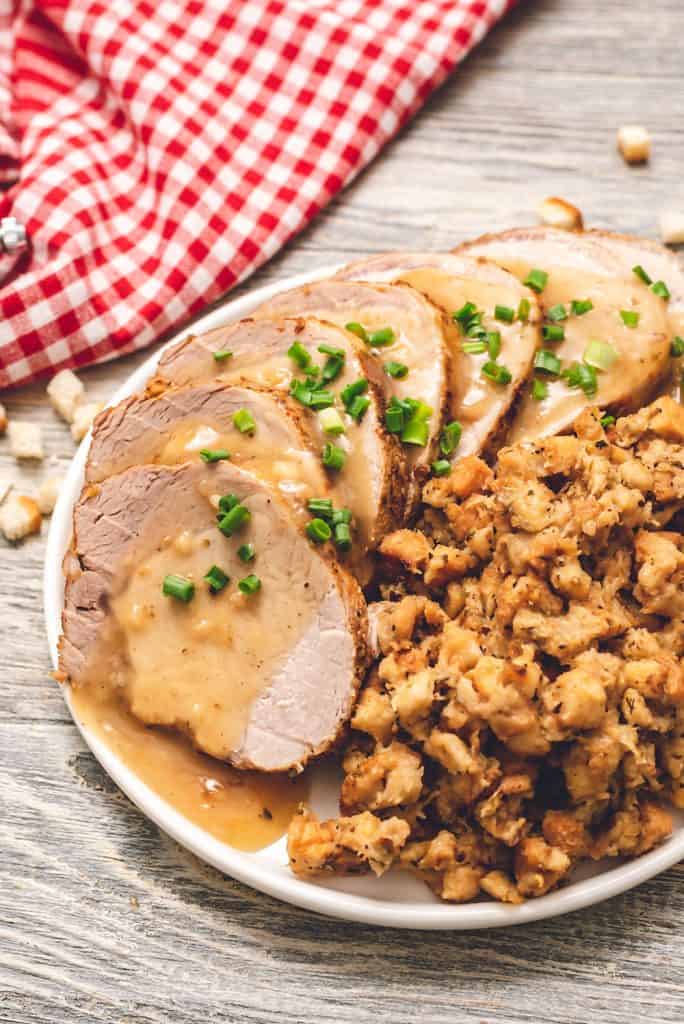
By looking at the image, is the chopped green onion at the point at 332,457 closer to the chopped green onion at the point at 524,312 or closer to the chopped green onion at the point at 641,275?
the chopped green onion at the point at 524,312

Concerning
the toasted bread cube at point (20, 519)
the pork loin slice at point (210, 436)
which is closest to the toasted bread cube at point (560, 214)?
the pork loin slice at point (210, 436)

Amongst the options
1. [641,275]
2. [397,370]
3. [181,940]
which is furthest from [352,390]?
[181,940]

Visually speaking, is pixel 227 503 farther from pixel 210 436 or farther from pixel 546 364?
pixel 546 364

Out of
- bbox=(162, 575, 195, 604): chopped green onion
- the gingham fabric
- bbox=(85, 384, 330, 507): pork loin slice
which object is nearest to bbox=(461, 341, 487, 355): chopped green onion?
bbox=(85, 384, 330, 507): pork loin slice

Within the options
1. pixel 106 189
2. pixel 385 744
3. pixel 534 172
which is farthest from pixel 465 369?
pixel 106 189

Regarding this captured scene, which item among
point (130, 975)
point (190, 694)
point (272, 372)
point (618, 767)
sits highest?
point (272, 372)

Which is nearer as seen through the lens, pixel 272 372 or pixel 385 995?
pixel 385 995

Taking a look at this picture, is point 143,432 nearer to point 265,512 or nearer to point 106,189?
point 265,512
